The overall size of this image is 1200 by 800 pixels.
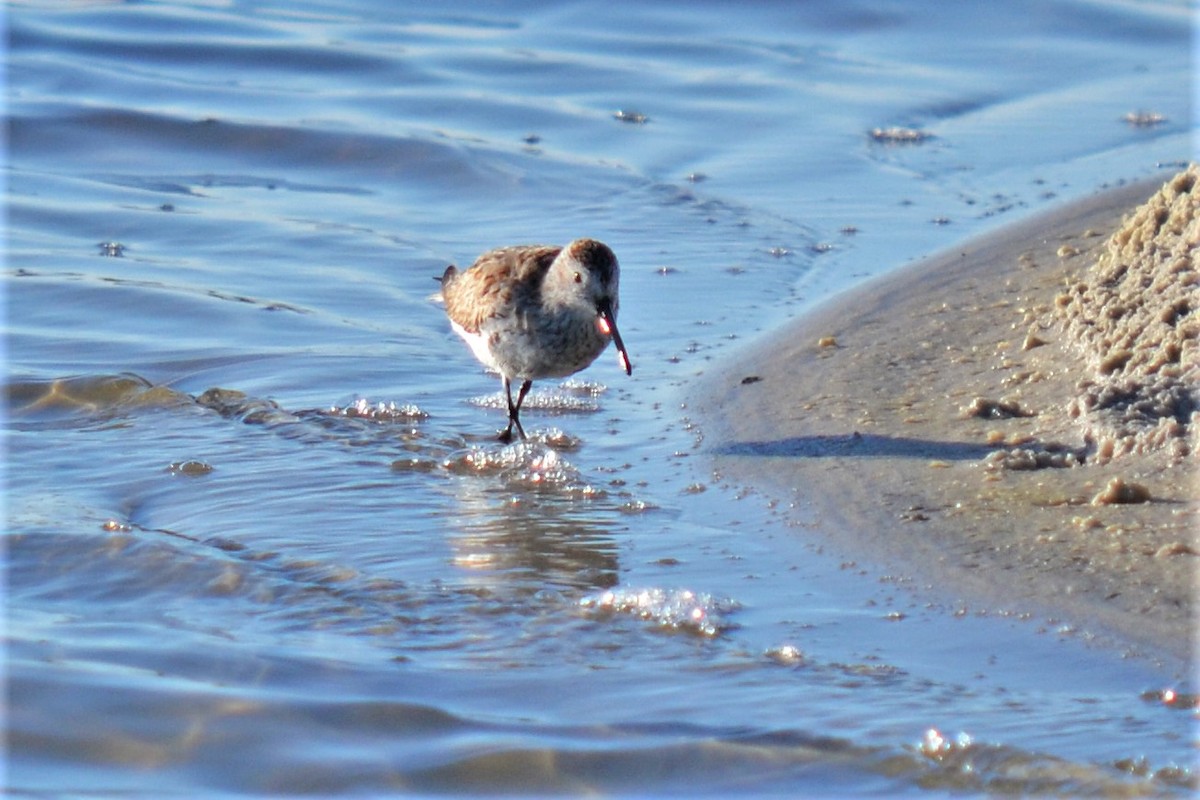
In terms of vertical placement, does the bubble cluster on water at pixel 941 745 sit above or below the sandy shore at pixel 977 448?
below

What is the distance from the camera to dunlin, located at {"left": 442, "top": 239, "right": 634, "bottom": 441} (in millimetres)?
7484

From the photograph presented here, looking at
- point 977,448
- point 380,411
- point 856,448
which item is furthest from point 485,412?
point 977,448

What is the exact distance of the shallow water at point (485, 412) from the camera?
4633 mm

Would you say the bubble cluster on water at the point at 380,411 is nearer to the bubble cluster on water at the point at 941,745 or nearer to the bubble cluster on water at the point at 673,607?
the bubble cluster on water at the point at 673,607

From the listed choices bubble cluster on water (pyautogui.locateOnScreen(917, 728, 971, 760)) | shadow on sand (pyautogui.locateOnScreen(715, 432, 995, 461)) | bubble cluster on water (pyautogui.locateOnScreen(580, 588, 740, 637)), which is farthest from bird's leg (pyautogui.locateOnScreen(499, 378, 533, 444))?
bubble cluster on water (pyautogui.locateOnScreen(917, 728, 971, 760))

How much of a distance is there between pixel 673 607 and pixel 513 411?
2404mm

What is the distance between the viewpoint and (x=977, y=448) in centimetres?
650

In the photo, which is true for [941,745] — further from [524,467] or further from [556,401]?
[556,401]

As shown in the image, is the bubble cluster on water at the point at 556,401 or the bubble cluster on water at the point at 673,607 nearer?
the bubble cluster on water at the point at 673,607

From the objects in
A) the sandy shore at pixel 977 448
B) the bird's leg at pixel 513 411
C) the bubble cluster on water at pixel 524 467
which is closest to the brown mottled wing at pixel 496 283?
the bird's leg at pixel 513 411

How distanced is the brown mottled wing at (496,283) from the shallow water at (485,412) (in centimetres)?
46

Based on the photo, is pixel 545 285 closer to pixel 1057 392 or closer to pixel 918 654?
pixel 1057 392

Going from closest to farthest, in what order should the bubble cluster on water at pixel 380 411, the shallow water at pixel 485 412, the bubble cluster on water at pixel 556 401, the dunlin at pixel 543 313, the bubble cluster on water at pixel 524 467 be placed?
the shallow water at pixel 485 412
the bubble cluster on water at pixel 524 467
the dunlin at pixel 543 313
the bubble cluster on water at pixel 380 411
the bubble cluster on water at pixel 556 401

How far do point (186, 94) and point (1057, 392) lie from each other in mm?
9651
